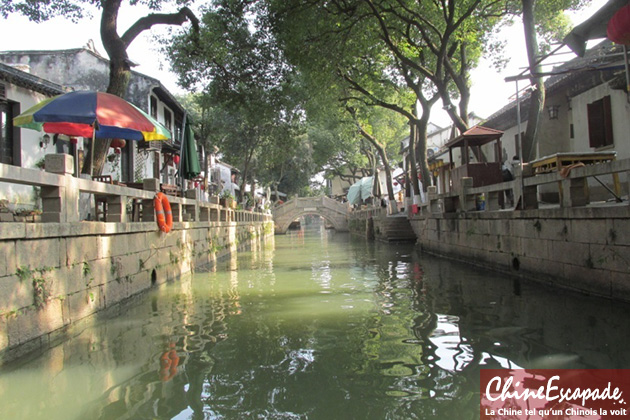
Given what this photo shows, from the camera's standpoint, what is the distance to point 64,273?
5.39 meters

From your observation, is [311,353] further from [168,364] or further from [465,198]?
[465,198]

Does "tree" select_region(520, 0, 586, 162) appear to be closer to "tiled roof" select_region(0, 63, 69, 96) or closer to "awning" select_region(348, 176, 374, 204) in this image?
"tiled roof" select_region(0, 63, 69, 96)

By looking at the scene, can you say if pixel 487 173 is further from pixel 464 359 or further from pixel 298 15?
pixel 464 359

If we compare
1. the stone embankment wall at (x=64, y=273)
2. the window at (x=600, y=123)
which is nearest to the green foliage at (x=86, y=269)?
the stone embankment wall at (x=64, y=273)

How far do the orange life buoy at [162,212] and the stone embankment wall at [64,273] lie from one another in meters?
0.20

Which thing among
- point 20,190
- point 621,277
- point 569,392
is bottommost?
point 569,392

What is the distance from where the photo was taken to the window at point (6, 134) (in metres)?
11.5

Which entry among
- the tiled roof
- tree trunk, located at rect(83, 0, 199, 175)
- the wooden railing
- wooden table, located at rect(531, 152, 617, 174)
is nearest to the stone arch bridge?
the wooden railing

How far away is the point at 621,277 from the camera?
586 centimetres

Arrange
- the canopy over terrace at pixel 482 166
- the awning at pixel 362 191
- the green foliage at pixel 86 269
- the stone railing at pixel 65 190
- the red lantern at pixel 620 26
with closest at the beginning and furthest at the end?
the stone railing at pixel 65 190 < the red lantern at pixel 620 26 < the green foliage at pixel 86 269 < the canopy over terrace at pixel 482 166 < the awning at pixel 362 191

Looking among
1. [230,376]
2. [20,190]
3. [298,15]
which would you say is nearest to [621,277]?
[230,376]

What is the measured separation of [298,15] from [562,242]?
8.30 metres

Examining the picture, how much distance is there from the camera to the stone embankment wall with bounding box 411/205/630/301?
233 inches

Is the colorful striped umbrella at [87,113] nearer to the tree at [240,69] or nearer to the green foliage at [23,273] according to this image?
the green foliage at [23,273]
